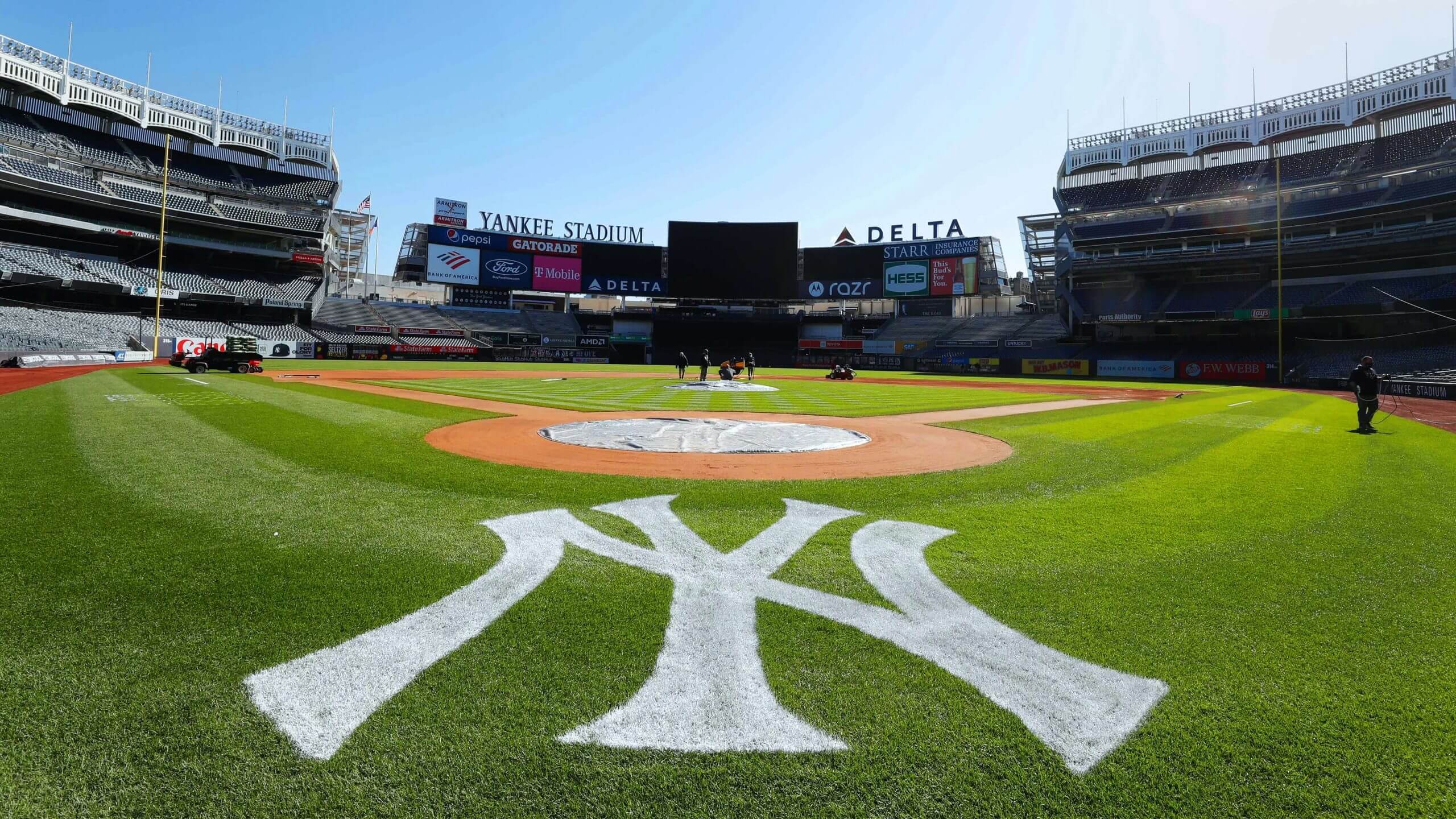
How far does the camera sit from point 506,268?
70250mm

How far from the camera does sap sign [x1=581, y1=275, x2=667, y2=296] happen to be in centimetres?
7250


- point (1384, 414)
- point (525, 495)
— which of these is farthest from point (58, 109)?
point (1384, 414)

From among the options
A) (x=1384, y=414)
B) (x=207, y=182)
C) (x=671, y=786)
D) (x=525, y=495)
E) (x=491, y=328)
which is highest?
(x=207, y=182)

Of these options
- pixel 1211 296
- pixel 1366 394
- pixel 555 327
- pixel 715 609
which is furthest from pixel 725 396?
pixel 555 327

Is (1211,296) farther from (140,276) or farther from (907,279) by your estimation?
(140,276)

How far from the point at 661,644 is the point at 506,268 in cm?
7335

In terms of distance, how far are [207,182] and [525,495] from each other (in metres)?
74.0

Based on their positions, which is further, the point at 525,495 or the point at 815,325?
the point at 815,325

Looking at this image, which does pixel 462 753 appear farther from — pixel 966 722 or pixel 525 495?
pixel 525 495

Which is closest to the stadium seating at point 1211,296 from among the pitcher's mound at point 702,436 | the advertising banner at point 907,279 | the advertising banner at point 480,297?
the advertising banner at point 907,279

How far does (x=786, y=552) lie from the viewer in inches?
188

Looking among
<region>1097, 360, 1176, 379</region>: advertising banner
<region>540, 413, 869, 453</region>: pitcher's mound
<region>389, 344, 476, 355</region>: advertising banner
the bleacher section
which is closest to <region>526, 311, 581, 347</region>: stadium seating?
<region>389, 344, 476, 355</region>: advertising banner

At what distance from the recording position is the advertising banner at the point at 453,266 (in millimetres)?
67125

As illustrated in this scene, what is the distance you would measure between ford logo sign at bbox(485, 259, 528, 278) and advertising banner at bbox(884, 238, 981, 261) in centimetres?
4095
